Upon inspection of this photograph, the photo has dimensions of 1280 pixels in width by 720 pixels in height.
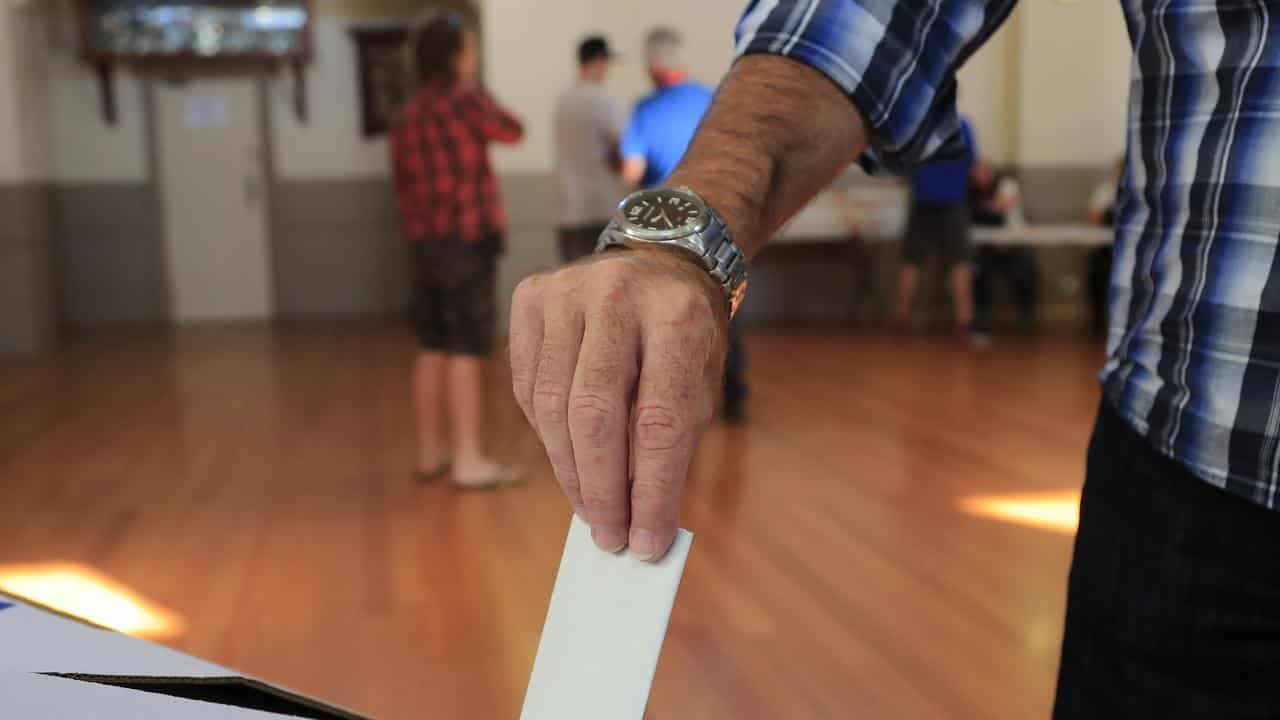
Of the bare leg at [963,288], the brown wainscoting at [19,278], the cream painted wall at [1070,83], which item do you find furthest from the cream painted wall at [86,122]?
the cream painted wall at [1070,83]

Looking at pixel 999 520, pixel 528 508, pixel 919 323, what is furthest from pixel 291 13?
pixel 999 520

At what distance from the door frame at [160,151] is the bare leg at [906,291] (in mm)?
5214

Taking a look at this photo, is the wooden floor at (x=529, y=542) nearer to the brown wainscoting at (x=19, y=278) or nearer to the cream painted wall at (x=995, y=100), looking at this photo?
the brown wainscoting at (x=19, y=278)

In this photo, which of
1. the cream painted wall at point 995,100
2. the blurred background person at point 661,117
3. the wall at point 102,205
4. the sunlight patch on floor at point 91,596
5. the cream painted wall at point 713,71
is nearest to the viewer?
the sunlight patch on floor at point 91,596

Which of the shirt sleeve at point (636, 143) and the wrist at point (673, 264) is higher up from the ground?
the wrist at point (673, 264)

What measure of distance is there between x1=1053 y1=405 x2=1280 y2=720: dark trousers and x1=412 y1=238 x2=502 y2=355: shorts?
2872mm

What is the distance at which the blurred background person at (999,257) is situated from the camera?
7.63m

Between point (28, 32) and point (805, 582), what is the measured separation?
8.23 m

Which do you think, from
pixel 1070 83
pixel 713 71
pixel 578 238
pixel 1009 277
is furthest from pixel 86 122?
pixel 1070 83

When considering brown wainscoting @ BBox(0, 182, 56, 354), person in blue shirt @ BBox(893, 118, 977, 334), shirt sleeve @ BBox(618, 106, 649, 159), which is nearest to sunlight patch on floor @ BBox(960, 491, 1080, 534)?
shirt sleeve @ BBox(618, 106, 649, 159)

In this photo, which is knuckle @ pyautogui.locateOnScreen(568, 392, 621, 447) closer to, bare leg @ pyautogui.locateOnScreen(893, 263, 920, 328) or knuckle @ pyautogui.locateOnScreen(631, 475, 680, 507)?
knuckle @ pyautogui.locateOnScreen(631, 475, 680, 507)

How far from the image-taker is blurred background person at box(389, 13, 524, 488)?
349cm

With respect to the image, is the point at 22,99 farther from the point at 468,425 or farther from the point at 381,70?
the point at 468,425

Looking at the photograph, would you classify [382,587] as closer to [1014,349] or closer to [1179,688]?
[1179,688]
